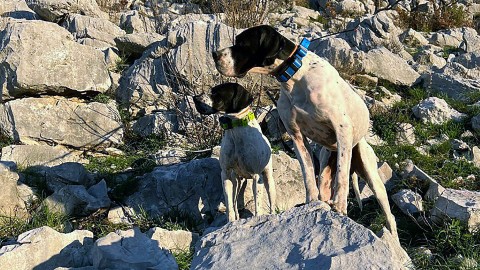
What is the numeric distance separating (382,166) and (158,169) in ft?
8.13

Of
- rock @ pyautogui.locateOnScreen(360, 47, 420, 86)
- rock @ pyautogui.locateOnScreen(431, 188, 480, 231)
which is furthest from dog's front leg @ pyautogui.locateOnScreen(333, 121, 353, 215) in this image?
rock @ pyautogui.locateOnScreen(360, 47, 420, 86)

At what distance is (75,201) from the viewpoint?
591 centimetres

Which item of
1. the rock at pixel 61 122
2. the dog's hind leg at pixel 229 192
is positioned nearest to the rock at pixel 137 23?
the rock at pixel 61 122

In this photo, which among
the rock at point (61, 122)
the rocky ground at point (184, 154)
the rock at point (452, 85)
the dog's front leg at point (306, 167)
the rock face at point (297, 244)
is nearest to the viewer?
the rock face at point (297, 244)

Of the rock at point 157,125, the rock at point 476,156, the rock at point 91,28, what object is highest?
the rock at point 476,156

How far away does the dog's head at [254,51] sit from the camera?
3721 millimetres

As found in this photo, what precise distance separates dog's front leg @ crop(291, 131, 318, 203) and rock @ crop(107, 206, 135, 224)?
2.53 meters

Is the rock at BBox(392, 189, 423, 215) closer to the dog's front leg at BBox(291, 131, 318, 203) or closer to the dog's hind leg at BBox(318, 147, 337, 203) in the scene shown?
the dog's hind leg at BBox(318, 147, 337, 203)

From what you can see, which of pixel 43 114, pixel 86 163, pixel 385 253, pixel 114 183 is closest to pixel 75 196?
pixel 114 183

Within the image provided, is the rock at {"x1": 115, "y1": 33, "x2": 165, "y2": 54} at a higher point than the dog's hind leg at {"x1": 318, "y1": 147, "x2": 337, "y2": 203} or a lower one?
lower

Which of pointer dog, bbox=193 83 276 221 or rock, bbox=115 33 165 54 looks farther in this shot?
rock, bbox=115 33 165 54

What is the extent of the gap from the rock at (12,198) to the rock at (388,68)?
5.53 m

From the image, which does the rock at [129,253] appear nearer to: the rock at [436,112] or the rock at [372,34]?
the rock at [436,112]

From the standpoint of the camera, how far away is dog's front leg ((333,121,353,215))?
3.71 meters
